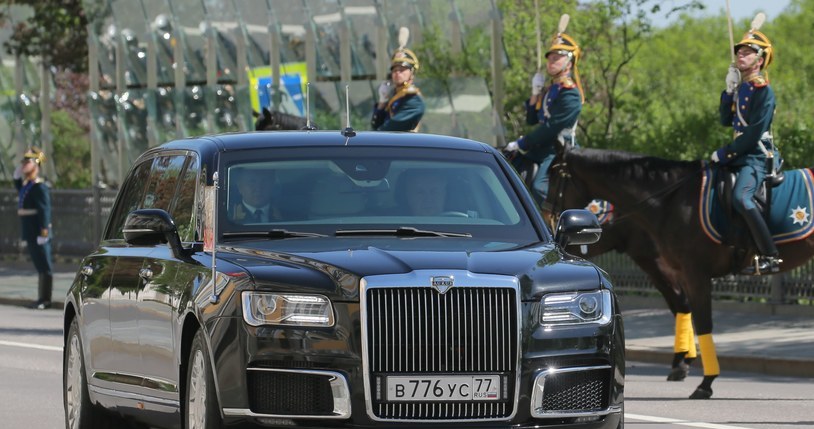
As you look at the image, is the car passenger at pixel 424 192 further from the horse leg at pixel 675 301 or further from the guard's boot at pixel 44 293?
the guard's boot at pixel 44 293

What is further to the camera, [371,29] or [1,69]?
[1,69]

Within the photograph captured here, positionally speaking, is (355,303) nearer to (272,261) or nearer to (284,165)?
(272,261)

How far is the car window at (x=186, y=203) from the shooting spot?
384 inches

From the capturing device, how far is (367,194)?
9633 mm

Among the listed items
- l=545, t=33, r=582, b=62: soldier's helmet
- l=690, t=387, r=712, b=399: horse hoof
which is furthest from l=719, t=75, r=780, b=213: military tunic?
l=545, t=33, r=582, b=62: soldier's helmet

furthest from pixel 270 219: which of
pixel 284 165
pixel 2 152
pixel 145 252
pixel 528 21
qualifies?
pixel 2 152

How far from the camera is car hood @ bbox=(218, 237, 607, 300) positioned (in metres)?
8.21

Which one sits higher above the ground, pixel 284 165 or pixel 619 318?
pixel 284 165

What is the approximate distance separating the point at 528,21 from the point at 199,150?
78.8 feet

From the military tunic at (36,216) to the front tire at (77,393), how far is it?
650 inches

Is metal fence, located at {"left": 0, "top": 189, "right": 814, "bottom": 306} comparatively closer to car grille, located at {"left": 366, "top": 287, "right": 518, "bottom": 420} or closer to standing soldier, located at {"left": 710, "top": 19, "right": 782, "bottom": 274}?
standing soldier, located at {"left": 710, "top": 19, "right": 782, "bottom": 274}

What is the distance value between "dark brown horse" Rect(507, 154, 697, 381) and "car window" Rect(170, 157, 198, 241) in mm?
7306

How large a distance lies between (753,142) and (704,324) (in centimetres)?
165

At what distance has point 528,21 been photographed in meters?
33.7
